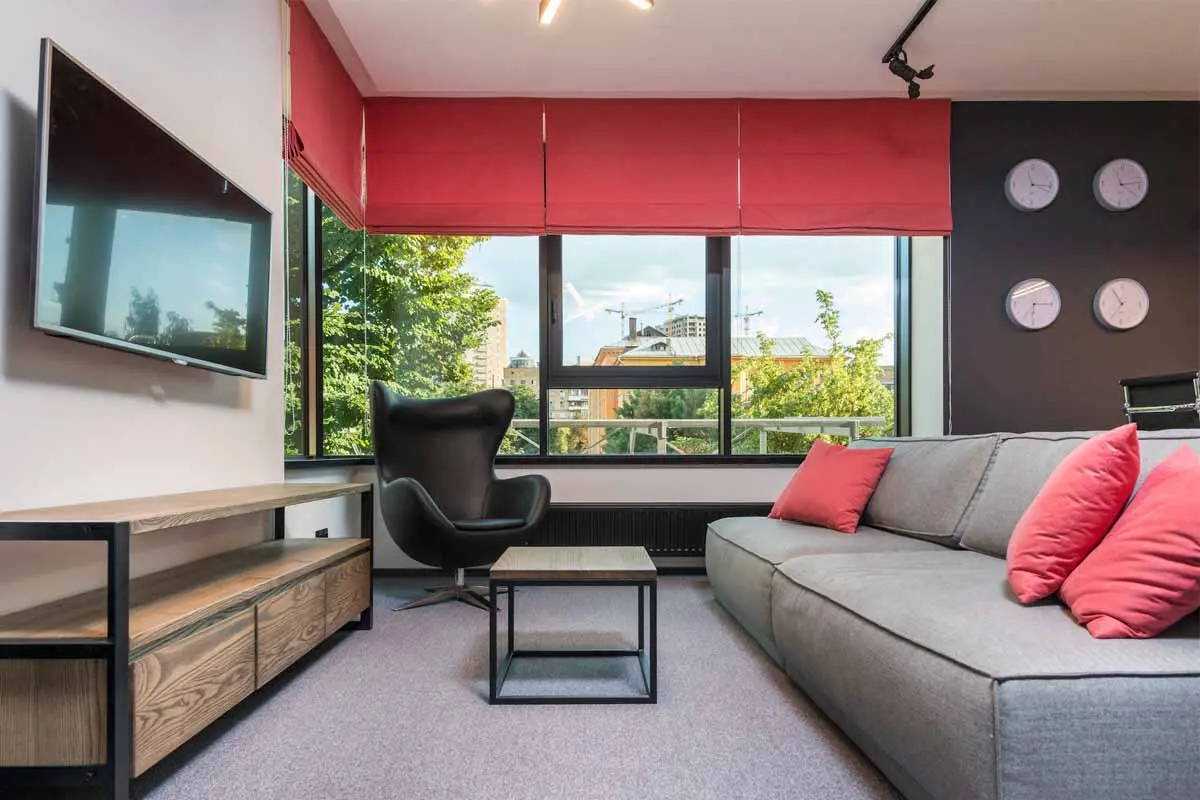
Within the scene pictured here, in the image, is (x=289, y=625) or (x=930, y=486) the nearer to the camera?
(x=289, y=625)

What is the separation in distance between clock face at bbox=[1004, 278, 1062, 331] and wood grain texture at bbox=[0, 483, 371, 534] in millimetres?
3962

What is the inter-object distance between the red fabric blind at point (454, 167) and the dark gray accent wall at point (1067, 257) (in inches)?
101

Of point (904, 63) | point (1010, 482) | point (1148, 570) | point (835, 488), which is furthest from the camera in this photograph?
point (904, 63)

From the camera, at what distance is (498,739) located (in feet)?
5.79

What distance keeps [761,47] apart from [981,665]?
321 centimetres

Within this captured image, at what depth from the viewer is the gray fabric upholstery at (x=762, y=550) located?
234 cm

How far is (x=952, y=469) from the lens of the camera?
2.50 metres

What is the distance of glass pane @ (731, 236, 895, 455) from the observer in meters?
4.15

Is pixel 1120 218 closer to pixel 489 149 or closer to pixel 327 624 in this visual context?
pixel 489 149

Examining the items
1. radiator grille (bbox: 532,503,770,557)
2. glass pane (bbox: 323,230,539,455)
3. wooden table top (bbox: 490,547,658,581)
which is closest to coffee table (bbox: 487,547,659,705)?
wooden table top (bbox: 490,547,658,581)

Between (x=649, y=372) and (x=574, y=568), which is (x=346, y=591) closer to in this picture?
(x=574, y=568)

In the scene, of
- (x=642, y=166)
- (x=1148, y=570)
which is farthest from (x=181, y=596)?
(x=642, y=166)

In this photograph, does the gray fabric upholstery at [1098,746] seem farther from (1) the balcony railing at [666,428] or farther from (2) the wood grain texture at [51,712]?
(1) the balcony railing at [666,428]

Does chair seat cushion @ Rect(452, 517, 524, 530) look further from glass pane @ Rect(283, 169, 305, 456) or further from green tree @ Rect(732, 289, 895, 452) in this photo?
green tree @ Rect(732, 289, 895, 452)
